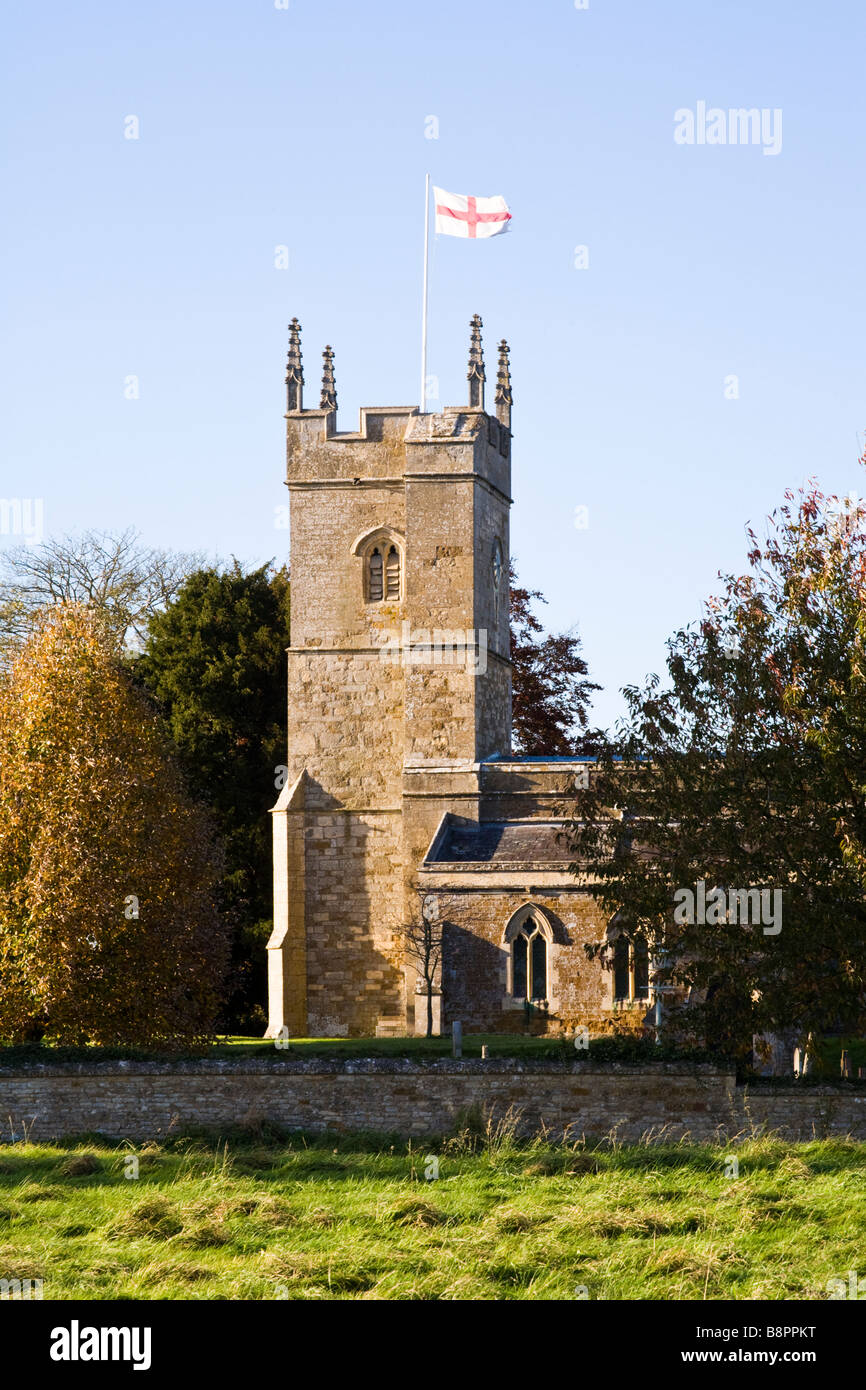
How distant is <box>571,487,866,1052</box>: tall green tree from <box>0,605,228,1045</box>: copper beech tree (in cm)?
758

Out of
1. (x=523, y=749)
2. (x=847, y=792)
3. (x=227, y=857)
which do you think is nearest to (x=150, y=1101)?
(x=847, y=792)

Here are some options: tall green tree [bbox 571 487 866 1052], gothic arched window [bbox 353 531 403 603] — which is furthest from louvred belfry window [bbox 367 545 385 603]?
tall green tree [bbox 571 487 866 1052]

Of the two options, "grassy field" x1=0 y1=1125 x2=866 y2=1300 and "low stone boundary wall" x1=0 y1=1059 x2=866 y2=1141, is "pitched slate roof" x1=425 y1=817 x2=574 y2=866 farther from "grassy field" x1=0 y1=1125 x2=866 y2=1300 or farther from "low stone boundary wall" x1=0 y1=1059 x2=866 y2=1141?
"grassy field" x1=0 y1=1125 x2=866 y2=1300

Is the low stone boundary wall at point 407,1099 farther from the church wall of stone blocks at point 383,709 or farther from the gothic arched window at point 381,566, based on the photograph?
the gothic arched window at point 381,566

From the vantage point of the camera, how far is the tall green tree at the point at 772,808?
914 inches

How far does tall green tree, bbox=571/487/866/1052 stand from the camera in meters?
23.2

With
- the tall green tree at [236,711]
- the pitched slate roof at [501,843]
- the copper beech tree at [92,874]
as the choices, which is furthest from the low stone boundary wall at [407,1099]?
the tall green tree at [236,711]

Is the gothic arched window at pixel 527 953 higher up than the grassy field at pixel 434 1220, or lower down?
higher up

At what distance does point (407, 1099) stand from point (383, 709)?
17.4 m

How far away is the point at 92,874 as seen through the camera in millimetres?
27281

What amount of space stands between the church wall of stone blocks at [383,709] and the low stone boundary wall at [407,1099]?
13.8m

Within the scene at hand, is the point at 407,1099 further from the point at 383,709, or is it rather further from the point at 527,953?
the point at 383,709

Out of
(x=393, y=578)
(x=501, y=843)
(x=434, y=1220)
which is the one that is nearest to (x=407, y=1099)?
(x=434, y=1220)

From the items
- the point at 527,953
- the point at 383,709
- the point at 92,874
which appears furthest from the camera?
the point at 383,709
